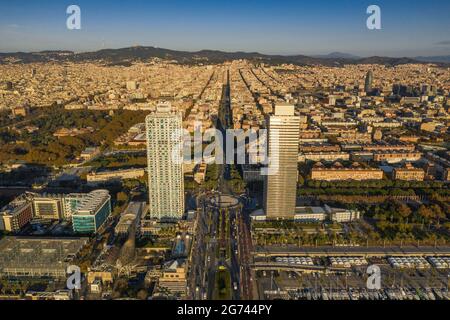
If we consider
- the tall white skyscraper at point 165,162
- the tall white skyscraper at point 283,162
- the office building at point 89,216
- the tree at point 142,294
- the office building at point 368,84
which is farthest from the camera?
the office building at point 368,84

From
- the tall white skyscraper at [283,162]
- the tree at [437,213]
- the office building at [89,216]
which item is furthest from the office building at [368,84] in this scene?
the office building at [89,216]

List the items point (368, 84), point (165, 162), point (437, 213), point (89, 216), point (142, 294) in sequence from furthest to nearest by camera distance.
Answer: point (368, 84), point (437, 213), point (165, 162), point (89, 216), point (142, 294)

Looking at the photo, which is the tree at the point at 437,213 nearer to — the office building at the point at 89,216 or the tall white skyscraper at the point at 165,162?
the tall white skyscraper at the point at 165,162
